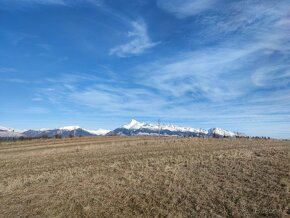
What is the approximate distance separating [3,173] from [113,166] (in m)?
10.7

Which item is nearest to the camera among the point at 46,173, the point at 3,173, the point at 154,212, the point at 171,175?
the point at 154,212

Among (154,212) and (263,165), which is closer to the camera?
(154,212)

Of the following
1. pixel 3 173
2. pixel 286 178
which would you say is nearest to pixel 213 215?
pixel 286 178

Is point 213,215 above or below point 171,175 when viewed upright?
below

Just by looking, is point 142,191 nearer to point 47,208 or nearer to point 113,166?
point 47,208

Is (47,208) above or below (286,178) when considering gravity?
below

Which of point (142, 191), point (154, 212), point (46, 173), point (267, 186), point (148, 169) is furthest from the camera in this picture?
point (46, 173)

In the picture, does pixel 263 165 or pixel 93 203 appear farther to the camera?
pixel 263 165

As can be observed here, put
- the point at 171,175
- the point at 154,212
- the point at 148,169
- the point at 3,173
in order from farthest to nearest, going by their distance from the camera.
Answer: the point at 3,173 < the point at 148,169 < the point at 171,175 < the point at 154,212

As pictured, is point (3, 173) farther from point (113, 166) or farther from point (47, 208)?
point (47, 208)

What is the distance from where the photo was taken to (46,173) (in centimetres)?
2828

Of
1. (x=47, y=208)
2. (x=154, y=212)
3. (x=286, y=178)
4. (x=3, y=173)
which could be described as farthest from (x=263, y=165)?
(x=3, y=173)

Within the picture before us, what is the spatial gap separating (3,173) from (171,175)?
55.0 ft

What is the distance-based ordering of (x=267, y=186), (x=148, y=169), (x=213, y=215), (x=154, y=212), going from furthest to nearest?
(x=148, y=169) < (x=267, y=186) < (x=154, y=212) < (x=213, y=215)
